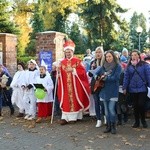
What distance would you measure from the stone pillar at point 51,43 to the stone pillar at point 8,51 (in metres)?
2.57

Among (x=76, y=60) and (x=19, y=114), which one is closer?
(x=76, y=60)

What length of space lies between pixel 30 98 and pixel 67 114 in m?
1.51

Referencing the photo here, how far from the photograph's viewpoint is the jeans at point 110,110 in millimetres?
9219

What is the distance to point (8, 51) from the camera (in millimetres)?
16906

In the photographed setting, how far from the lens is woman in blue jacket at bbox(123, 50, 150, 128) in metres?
9.59

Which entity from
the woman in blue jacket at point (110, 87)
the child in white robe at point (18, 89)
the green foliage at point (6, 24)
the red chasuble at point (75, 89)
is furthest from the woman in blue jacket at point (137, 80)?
the green foliage at point (6, 24)

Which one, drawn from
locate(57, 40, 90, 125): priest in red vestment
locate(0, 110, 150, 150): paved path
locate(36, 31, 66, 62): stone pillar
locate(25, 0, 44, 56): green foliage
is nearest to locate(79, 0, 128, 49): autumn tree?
locate(25, 0, 44, 56): green foliage

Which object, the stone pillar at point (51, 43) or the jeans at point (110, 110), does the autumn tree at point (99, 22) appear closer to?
the stone pillar at point (51, 43)

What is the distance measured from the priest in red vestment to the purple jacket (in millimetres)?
1570

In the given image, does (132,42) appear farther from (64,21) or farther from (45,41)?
(45,41)

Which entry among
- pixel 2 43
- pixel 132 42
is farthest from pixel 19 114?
pixel 132 42

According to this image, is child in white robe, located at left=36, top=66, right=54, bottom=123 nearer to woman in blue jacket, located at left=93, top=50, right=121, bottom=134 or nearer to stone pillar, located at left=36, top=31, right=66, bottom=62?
woman in blue jacket, located at left=93, top=50, right=121, bottom=134

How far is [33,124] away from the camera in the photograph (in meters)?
10.8

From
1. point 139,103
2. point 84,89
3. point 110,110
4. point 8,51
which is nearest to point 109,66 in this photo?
point 110,110
